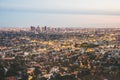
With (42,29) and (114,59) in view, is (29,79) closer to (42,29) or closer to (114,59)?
(114,59)

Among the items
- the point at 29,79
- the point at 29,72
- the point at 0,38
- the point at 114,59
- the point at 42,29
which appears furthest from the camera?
the point at 42,29

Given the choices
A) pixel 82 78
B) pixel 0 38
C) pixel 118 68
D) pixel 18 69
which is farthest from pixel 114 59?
pixel 0 38

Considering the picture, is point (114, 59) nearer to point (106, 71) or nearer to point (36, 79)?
point (106, 71)

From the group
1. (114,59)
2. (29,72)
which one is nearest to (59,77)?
(29,72)

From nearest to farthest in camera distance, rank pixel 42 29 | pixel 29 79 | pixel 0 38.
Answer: pixel 29 79
pixel 0 38
pixel 42 29

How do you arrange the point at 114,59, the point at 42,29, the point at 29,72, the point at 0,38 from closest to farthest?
the point at 29,72, the point at 114,59, the point at 0,38, the point at 42,29

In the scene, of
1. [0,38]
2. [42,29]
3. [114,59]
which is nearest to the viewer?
[114,59]

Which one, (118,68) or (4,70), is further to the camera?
(118,68)

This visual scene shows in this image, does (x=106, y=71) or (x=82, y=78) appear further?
(x=106, y=71)
